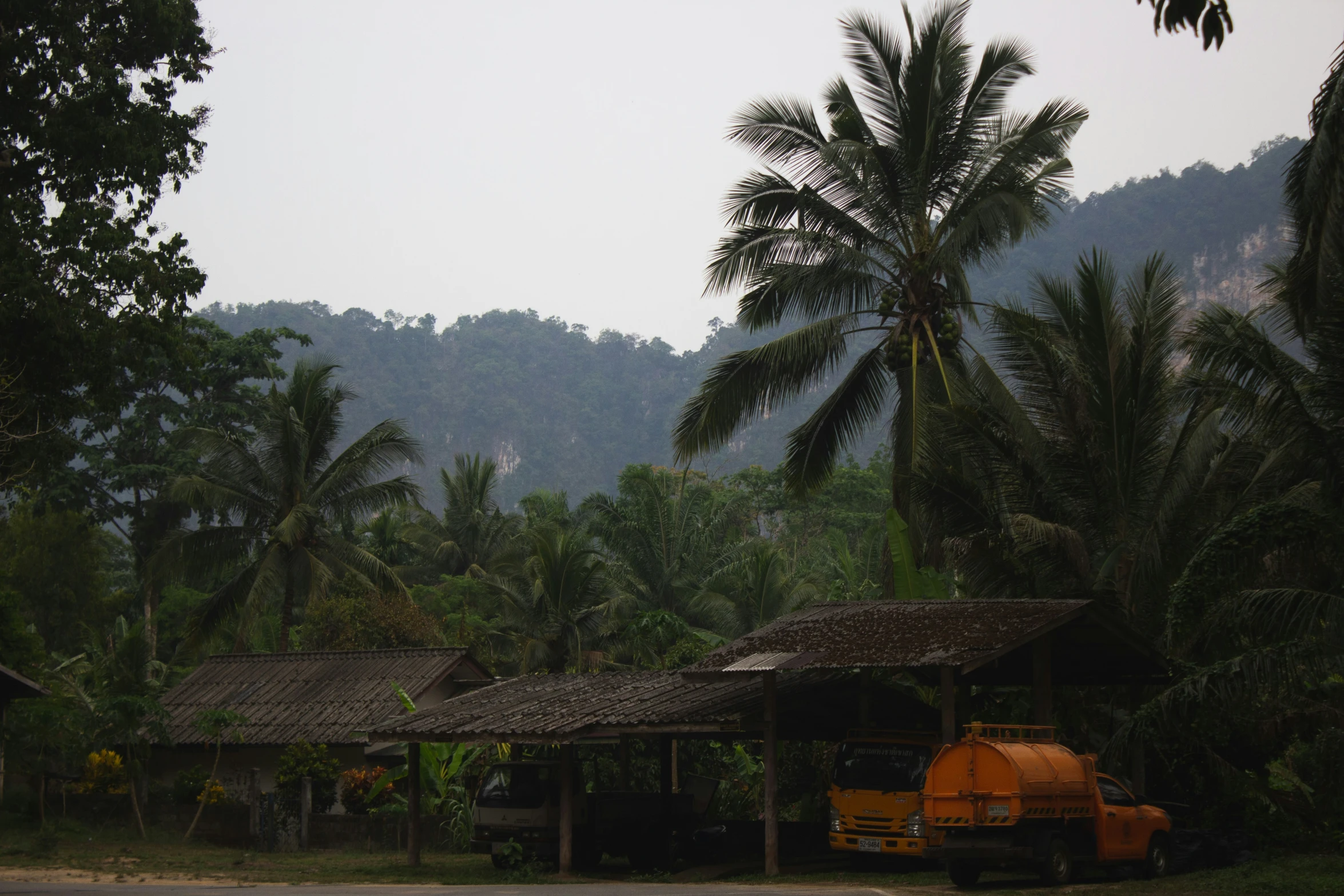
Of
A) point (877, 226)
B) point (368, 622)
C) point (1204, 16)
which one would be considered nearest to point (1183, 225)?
point (368, 622)

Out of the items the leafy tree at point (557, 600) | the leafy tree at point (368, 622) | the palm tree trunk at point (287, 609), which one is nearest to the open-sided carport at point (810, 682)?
the leafy tree at point (557, 600)

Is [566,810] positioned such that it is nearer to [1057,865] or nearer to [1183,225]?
[1057,865]

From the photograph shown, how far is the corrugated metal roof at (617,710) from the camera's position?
17.0 m

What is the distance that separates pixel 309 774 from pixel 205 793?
7.73ft

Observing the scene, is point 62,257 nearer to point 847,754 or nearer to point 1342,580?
point 847,754

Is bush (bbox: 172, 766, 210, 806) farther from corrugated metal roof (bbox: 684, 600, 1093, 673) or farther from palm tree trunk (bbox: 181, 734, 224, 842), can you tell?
corrugated metal roof (bbox: 684, 600, 1093, 673)

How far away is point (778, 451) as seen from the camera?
100438mm

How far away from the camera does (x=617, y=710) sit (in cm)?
1780

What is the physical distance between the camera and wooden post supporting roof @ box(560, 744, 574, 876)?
704 inches

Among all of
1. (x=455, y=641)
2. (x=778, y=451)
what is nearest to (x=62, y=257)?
(x=455, y=641)

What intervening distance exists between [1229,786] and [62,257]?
17.8 metres

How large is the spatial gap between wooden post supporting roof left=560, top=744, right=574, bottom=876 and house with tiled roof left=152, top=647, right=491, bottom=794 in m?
7.86

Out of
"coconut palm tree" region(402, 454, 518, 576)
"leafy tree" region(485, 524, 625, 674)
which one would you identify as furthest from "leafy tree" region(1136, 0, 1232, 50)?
"coconut palm tree" region(402, 454, 518, 576)

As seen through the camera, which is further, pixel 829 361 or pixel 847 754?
pixel 829 361
